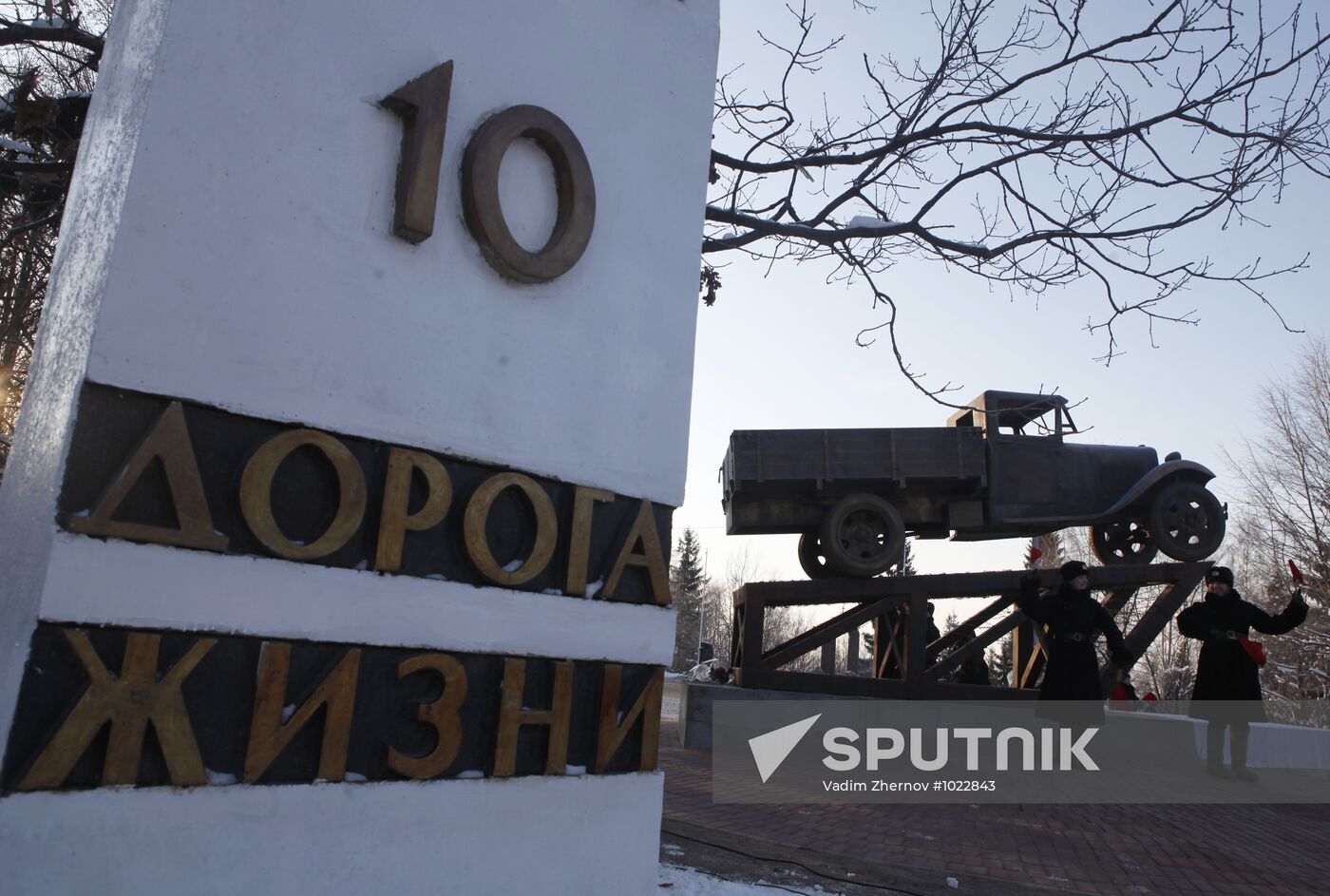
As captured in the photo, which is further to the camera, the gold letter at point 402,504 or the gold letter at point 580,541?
the gold letter at point 580,541

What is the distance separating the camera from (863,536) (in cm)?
1028

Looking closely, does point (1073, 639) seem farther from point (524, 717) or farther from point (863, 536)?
point (524, 717)

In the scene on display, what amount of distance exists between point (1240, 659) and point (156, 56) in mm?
8567

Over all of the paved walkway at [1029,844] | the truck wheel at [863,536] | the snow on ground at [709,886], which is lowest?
the paved walkway at [1029,844]

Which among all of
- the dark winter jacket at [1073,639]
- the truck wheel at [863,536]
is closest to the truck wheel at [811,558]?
the truck wheel at [863,536]

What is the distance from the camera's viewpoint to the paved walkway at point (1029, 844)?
15.0ft

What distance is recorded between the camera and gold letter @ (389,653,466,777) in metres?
2.33

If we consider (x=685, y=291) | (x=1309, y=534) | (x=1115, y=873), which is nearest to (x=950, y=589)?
(x=1115, y=873)

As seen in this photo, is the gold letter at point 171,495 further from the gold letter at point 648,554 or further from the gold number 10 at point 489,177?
the gold letter at point 648,554

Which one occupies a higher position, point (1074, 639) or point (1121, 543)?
point (1121, 543)

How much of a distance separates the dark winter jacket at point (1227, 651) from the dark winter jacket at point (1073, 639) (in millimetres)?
658

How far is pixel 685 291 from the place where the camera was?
3.14 meters

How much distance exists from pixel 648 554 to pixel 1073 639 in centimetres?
590

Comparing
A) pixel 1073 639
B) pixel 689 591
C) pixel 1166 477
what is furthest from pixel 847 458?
pixel 689 591
